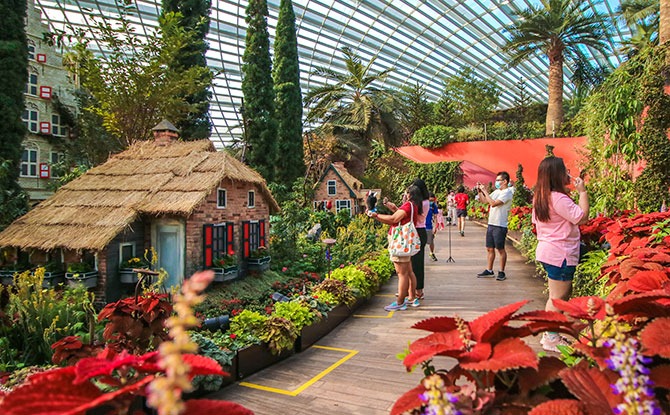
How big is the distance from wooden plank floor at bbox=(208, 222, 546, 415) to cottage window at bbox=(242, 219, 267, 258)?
12.4 ft

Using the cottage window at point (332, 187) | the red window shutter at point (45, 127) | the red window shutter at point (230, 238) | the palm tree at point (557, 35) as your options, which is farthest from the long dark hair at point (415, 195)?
the red window shutter at point (45, 127)

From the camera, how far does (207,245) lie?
27.5 feet

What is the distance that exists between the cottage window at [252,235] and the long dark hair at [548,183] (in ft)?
23.9

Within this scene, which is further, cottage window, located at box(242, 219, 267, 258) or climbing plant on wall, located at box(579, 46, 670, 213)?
cottage window, located at box(242, 219, 267, 258)

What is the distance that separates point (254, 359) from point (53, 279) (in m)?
5.95

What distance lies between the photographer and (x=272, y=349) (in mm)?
4047

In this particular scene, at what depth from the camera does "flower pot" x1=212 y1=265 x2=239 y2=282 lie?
27.2 feet

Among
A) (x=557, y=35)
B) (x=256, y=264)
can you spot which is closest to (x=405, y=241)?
(x=256, y=264)

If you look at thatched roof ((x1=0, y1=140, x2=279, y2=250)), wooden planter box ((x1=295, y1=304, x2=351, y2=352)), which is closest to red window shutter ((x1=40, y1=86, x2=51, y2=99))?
thatched roof ((x1=0, y1=140, x2=279, y2=250))

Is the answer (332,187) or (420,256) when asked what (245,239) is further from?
(332,187)

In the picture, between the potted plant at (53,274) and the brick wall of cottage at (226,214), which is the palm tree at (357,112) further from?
the potted plant at (53,274)

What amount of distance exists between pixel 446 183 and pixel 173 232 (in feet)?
62.8

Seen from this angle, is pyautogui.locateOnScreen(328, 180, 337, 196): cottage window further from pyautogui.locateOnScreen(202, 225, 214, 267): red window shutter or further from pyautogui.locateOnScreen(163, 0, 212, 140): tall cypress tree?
pyautogui.locateOnScreen(202, 225, 214, 267): red window shutter

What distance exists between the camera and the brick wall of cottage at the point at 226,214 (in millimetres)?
8039
